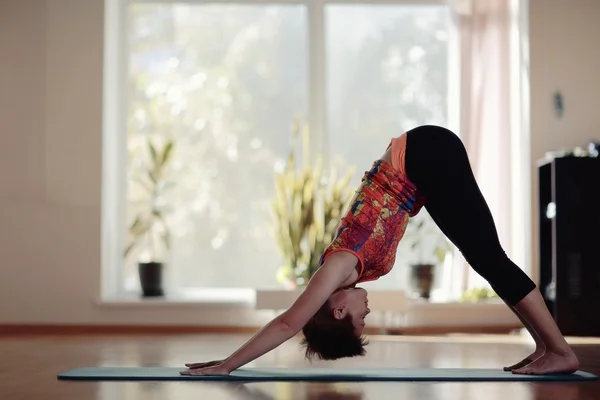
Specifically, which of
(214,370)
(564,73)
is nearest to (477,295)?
(564,73)

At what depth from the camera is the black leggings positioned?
2.87m

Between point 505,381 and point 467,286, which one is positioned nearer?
point 505,381

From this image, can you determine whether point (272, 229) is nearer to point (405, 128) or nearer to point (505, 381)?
point (405, 128)

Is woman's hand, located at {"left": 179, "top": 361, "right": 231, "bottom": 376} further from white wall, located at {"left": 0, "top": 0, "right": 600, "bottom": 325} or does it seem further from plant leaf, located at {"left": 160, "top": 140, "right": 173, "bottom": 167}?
plant leaf, located at {"left": 160, "top": 140, "right": 173, "bottom": 167}

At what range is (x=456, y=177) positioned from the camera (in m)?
2.95

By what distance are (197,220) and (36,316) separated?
1.29m

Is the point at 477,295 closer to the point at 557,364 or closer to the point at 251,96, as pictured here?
the point at 251,96

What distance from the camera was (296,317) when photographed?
8.81 ft

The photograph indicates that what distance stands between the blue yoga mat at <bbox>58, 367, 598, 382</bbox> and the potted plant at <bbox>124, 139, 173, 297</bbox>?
2891 mm

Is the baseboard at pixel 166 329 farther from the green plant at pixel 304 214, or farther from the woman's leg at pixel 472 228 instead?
the woman's leg at pixel 472 228

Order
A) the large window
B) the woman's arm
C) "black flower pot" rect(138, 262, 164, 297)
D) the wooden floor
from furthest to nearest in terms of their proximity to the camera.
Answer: the large window < "black flower pot" rect(138, 262, 164, 297) < the woman's arm < the wooden floor

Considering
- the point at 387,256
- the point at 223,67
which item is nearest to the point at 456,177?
the point at 387,256

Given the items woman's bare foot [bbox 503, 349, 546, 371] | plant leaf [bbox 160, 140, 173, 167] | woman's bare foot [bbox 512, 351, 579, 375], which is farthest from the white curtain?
woman's bare foot [bbox 512, 351, 579, 375]

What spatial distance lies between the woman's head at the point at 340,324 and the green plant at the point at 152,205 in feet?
11.4
